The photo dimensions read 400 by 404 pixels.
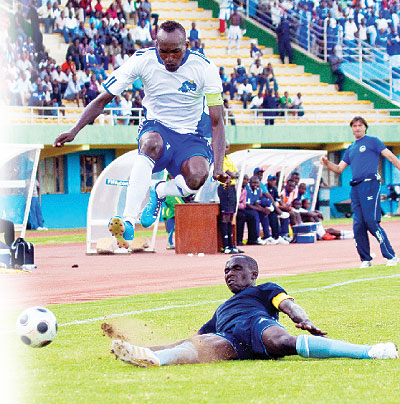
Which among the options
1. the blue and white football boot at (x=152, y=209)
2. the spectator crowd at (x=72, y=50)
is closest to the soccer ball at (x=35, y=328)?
the blue and white football boot at (x=152, y=209)

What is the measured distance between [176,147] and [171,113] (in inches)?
14.0

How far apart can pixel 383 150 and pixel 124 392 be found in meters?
10.1

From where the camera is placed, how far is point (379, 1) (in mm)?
49500

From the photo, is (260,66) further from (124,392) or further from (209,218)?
(124,392)

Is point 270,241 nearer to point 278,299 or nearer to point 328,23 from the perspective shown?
point 278,299

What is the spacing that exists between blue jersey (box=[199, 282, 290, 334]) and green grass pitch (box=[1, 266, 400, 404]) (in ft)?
1.07

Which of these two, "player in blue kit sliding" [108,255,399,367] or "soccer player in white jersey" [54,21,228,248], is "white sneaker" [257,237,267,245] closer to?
"soccer player in white jersey" [54,21,228,248]

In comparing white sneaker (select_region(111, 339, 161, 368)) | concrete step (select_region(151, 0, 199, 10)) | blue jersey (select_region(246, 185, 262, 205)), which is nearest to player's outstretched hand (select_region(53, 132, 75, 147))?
white sneaker (select_region(111, 339, 161, 368))

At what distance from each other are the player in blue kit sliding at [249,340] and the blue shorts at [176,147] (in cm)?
224

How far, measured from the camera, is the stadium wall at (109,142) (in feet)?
104

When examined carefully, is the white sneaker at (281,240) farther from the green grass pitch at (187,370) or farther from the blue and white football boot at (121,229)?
the blue and white football boot at (121,229)

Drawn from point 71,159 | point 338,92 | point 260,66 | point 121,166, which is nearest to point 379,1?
point 338,92

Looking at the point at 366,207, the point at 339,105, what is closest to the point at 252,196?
the point at 366,207

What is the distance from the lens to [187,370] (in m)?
6.39
